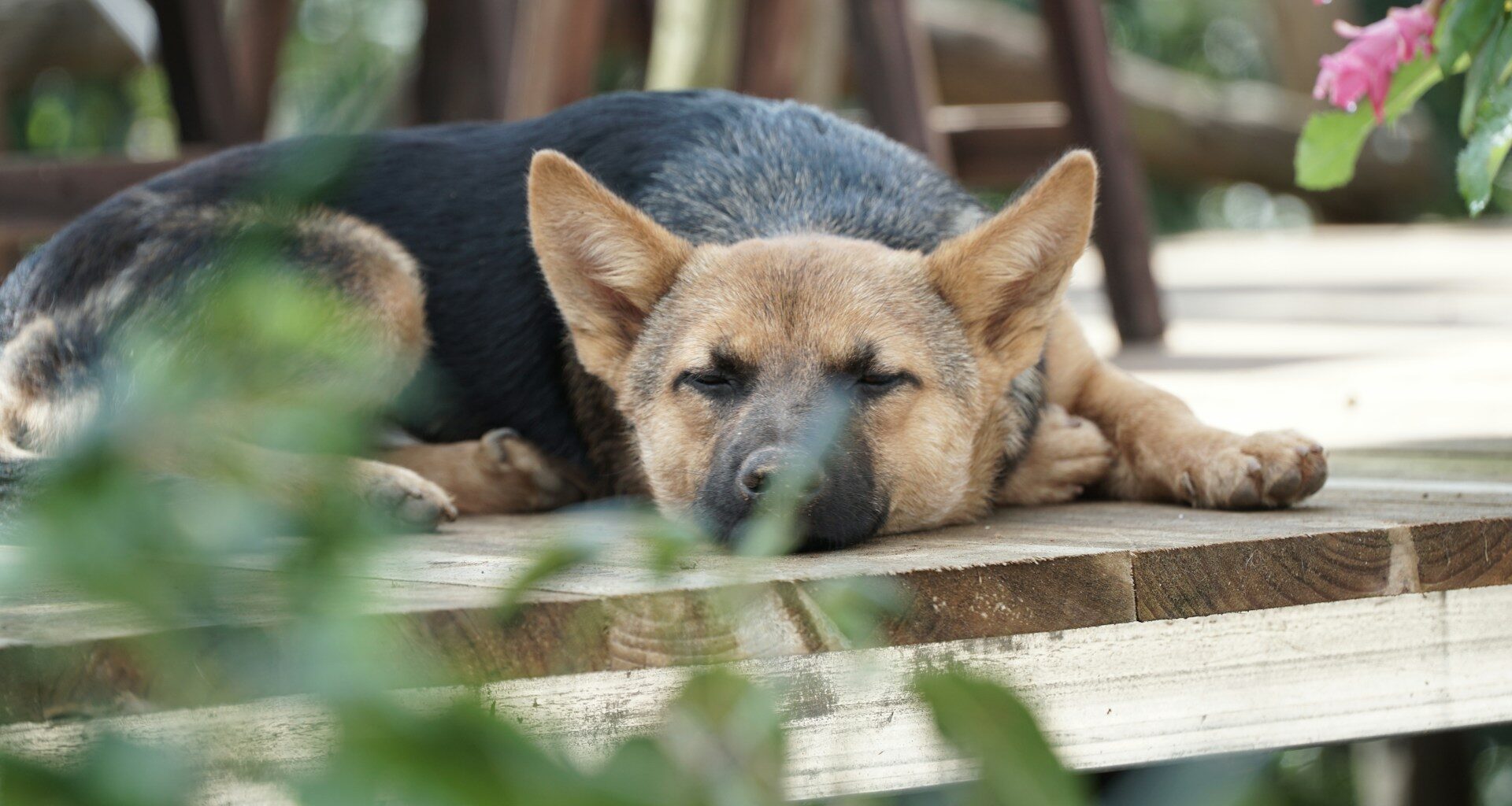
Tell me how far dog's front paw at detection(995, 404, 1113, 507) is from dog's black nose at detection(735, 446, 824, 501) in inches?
34.6

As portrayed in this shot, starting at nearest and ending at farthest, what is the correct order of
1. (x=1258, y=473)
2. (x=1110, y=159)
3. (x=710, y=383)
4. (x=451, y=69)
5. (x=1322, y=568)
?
1. (x=1322, y=568)
2. (x=1258, y=473)
3. (x=710, y=383)
4. (x=1110, y=159)
5. (x=451, y=69)

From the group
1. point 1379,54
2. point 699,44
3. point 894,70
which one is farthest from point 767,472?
point 894,70

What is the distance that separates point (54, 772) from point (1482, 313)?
299 inches

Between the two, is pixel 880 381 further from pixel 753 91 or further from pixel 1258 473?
pixel 753 91

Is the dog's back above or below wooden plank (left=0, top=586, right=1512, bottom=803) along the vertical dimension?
above

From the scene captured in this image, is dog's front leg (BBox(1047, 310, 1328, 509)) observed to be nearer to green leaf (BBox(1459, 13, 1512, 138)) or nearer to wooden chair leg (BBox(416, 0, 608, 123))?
green leaf (BBox(1459, 13, 1512, 138))

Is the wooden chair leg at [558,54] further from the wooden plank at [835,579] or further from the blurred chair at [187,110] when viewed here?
the wooden plank at [835,579]

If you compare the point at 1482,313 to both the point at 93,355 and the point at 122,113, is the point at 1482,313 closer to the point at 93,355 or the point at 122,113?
the point at 93,355

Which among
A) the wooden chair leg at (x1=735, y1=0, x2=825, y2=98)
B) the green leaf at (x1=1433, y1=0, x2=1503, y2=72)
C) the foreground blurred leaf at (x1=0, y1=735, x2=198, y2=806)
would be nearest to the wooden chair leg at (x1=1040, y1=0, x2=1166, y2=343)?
the wooden chair leg at (x1=735, y1=0, x2=825, y2=98)

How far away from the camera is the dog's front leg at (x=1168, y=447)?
2.92 m

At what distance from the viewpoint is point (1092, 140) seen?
689cm

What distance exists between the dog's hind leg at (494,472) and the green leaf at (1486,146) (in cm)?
204

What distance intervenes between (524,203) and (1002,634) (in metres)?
1.90

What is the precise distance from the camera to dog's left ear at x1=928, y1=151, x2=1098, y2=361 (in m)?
3.03
